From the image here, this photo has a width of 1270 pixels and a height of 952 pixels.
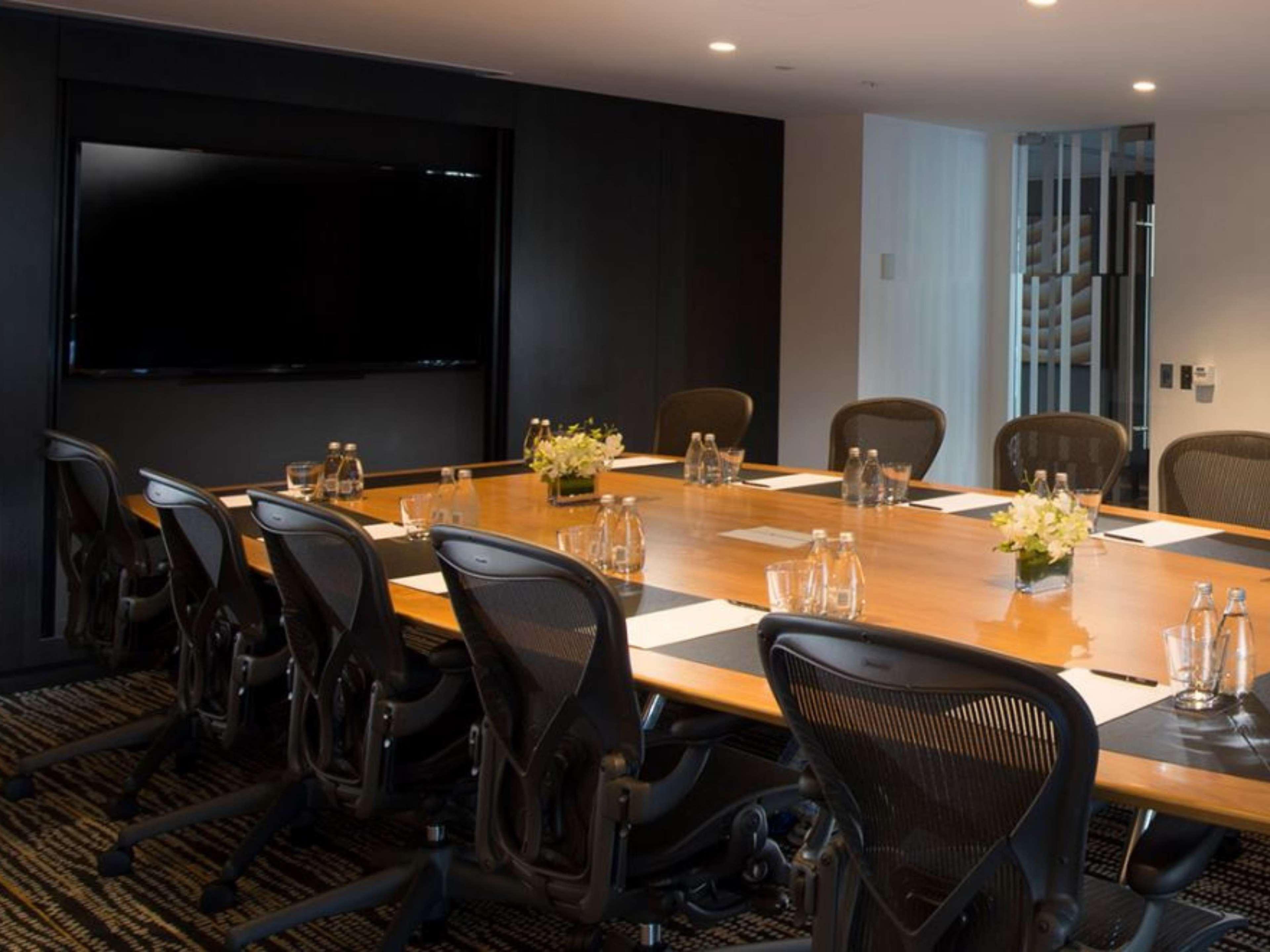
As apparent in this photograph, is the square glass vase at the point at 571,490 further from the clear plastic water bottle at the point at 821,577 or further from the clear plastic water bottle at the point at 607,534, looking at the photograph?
the clear plastic water bottle at the point at 821,577

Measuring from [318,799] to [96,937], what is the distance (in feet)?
2.27

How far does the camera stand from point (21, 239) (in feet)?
18.2

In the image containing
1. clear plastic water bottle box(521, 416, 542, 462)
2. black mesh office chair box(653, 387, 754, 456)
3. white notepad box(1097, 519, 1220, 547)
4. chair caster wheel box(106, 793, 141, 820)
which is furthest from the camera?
black mesh office chair box(653, 387, 754, 456)

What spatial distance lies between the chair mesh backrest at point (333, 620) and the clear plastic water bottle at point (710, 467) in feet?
6.69

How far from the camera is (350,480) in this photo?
4.69 meters

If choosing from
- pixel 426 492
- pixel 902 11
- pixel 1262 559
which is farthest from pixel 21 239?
pixel 1262 559

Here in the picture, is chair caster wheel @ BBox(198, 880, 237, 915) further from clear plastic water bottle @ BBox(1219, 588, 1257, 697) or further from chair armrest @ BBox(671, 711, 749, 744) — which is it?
clear plastic water bottle @ BBox(1219, 588, 1257, 697)

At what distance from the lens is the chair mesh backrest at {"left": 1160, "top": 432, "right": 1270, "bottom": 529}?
14.4 ft

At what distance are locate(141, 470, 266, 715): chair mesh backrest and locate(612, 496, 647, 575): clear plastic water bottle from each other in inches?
33.9

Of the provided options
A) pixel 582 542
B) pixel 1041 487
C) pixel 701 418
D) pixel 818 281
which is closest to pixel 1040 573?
pixel 1041 487

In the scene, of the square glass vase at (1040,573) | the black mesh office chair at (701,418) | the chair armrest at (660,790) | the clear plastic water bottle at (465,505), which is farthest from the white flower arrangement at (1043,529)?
the black mesh office chair at (701,418)

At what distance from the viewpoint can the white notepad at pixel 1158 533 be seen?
3953 millimetres

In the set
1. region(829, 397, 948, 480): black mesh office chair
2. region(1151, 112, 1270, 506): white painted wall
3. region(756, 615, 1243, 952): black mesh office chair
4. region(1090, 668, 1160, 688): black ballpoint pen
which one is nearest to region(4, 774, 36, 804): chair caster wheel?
region(829, 397, 948, 480): black mesh office chair

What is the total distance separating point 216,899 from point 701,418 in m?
3.21
